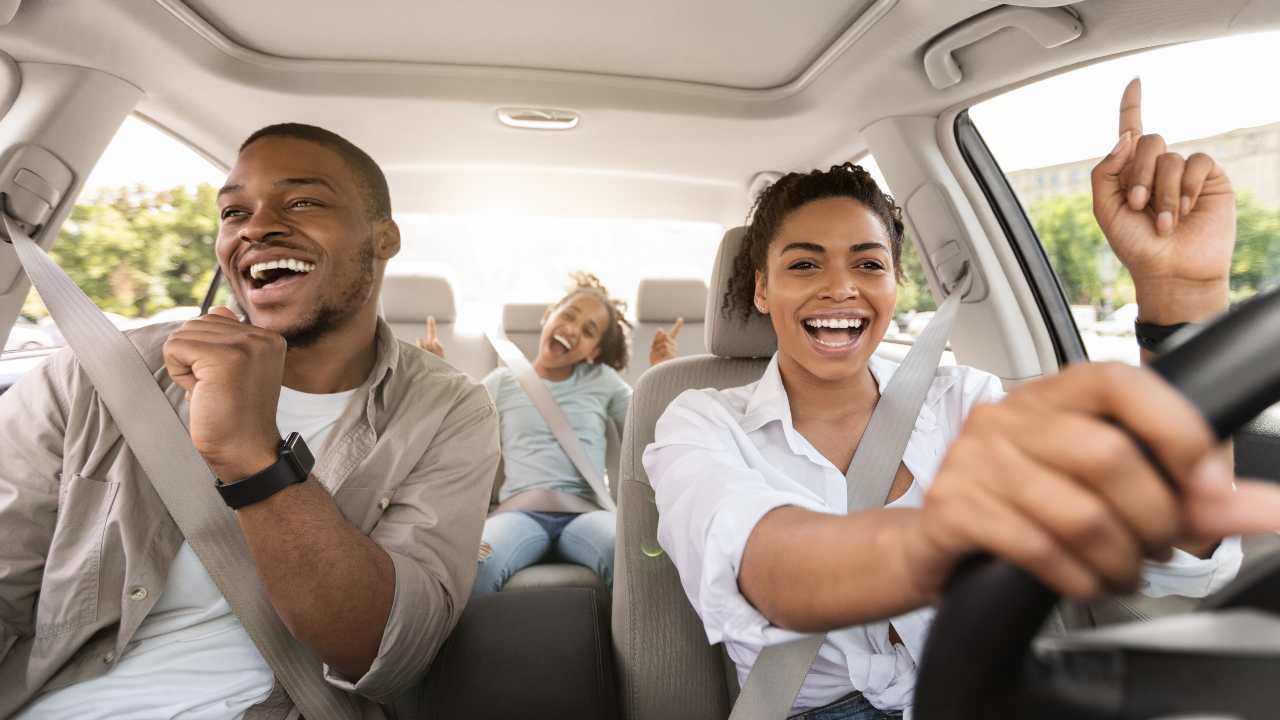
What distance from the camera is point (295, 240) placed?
1.38 meters

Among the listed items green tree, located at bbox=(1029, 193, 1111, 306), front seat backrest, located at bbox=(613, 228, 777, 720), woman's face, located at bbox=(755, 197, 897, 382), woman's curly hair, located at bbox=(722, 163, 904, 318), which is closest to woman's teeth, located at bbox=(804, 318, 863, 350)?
woman's face, located at bbox=(755, 197, 897, 382)

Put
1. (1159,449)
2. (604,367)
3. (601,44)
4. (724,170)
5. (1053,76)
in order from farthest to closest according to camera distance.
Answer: (604,367) → (724,170) → (601,44) → (1053,76) → (1159,449)

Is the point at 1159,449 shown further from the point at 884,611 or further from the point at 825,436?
the point at 825,436

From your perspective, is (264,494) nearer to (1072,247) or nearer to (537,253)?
(1072,247)

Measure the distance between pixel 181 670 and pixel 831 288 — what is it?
1.31 metres

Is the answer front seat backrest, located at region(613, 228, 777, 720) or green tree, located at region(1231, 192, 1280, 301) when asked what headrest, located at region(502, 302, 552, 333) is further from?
green tree, located at region(1231, 192, 1280, 301)

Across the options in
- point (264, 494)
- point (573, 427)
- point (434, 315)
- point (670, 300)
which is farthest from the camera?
point (670, 300)

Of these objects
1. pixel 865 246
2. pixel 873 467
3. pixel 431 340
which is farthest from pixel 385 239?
pixel 431 340

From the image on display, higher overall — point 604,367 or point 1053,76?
point 1053,76

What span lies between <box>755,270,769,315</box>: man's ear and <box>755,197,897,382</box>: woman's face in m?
0.06

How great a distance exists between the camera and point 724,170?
2762 millimetres

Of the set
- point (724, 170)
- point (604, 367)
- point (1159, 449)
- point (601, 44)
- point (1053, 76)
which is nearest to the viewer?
point (1159, 449)

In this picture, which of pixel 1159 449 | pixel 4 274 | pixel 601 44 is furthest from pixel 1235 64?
pixel 4 274

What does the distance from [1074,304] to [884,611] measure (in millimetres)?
1744
